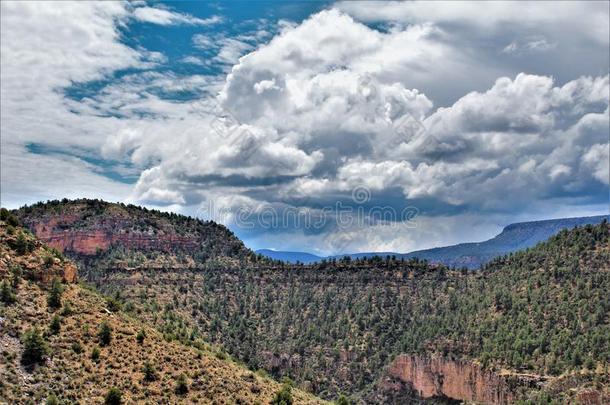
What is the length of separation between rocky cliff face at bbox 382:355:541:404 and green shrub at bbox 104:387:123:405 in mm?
108670

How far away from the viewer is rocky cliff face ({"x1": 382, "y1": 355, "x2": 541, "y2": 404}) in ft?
570

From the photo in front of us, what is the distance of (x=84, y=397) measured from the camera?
8769 centimetres

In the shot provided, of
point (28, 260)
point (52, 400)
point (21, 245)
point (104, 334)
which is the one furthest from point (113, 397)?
point (21, 245)

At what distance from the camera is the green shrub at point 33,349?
89000 mm

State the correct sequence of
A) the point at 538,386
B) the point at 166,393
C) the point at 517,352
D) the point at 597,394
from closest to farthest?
the point at 166,393 → the point at 597,394 → the point at 538,386 → the point at 517,352

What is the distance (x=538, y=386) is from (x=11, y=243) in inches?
4610

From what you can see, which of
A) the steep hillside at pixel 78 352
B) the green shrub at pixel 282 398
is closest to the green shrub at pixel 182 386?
the steep hillside at pixel 78 352

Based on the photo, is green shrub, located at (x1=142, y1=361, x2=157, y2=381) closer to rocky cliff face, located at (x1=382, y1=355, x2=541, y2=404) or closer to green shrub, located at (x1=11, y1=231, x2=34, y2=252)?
green shrub, located at (x1=11, y1=231, x2=34, y2=252)

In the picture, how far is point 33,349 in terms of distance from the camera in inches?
3514

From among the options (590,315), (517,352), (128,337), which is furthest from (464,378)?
(128,337)

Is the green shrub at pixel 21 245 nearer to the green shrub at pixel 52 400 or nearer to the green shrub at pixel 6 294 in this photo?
the green shrub at pixel 6 294

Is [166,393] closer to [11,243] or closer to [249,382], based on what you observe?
[249,382]

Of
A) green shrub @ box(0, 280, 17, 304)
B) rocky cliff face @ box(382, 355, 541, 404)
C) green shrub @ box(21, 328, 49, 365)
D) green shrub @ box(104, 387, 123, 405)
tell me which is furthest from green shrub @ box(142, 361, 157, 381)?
rocky cliff face @ box(382, 355, 541, 404)

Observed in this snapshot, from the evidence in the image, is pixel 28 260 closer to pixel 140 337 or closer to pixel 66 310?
pixel 66 310
